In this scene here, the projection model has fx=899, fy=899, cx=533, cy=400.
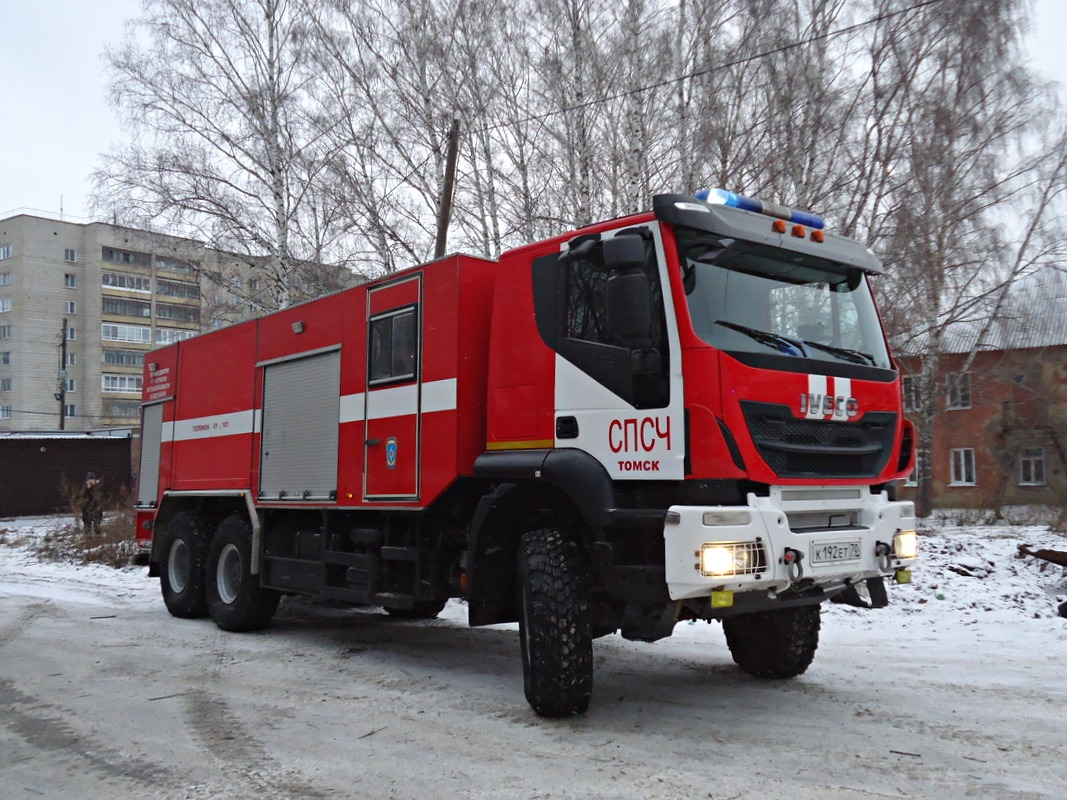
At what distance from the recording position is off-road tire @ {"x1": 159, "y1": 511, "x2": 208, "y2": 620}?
31.9ft

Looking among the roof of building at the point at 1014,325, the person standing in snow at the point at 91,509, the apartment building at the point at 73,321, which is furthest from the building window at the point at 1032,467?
the apartment building at the point at 73,321

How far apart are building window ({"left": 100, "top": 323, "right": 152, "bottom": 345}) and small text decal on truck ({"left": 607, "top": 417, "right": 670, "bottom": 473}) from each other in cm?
7121

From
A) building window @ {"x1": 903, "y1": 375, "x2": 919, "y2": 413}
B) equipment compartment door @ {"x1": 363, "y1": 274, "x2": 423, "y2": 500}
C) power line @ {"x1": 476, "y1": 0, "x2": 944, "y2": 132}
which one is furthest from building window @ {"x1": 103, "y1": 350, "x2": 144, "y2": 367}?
equipment compartment door @ {"x1": 363, "y1": 274, "x2": 423, "y2": 500}

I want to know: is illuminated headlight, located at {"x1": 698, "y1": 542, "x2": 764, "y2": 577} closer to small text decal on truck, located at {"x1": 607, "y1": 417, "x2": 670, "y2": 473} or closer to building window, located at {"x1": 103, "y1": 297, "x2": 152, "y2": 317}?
small text decal on truck, located at {"x1": 607, "y1": 417, "x2": 670, "y2": 473}

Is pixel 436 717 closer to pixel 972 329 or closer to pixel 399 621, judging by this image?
pixel 399 621

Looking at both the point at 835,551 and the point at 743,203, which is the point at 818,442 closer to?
the point at 835,551

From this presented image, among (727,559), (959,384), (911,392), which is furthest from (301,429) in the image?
(959,384)

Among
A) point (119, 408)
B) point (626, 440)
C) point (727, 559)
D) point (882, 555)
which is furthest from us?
point (119, 408)

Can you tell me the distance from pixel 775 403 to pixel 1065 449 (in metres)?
17.1

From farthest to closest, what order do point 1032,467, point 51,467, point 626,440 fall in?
point 51,467 → point 1032,467 → point 626,440

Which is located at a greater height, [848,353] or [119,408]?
[119,408]

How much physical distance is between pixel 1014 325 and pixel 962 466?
1551cm

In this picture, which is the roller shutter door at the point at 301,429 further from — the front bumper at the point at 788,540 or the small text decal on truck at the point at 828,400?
the small text decal on truck at the point at 828,400

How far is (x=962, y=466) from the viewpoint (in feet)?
107
